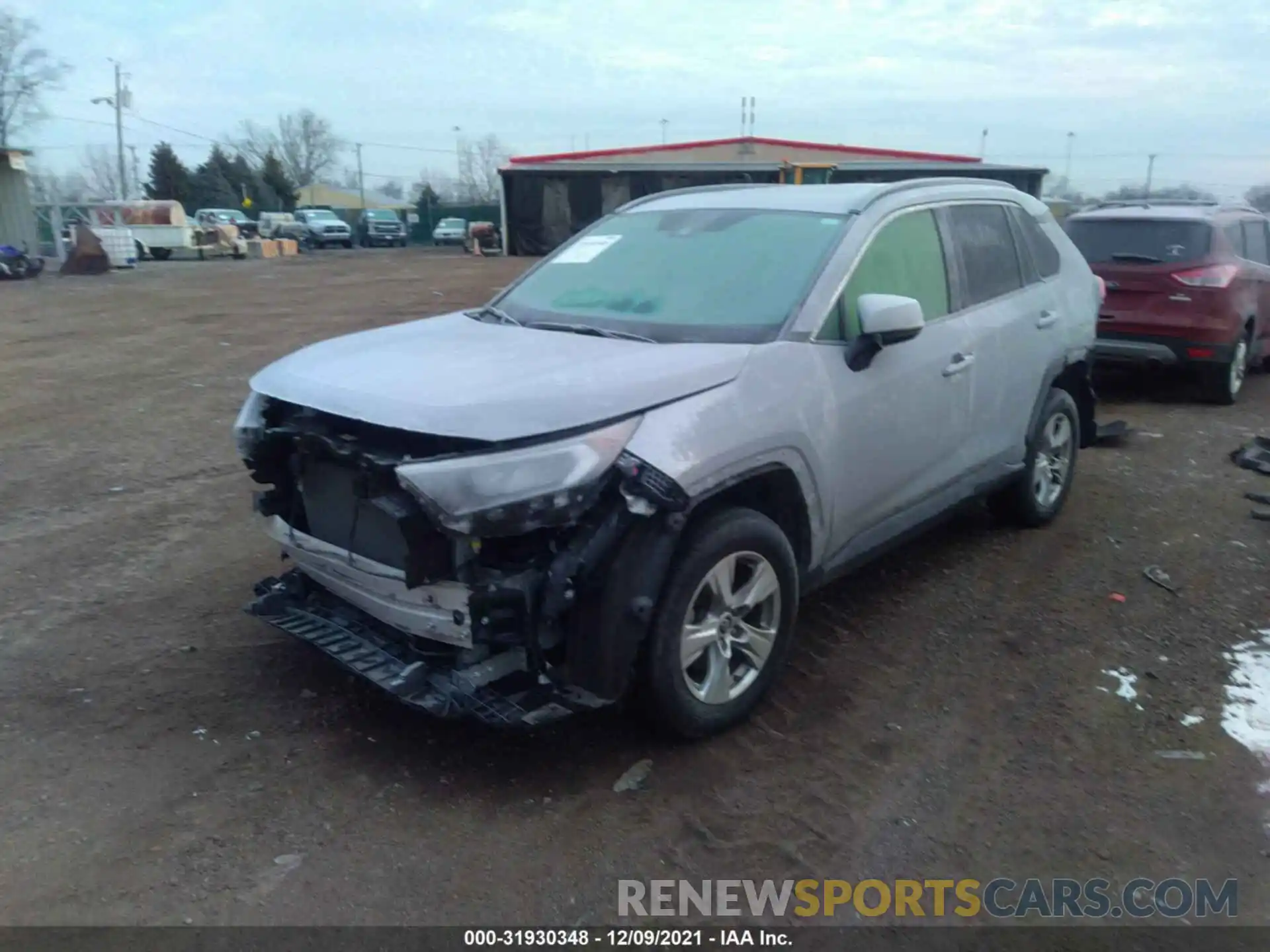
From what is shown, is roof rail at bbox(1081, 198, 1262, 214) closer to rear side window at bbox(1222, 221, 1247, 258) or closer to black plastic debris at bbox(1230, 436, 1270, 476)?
rear side window at bbox(1222, 221, 1247, 258)

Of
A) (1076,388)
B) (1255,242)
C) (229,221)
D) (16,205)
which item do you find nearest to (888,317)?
(1076,388)

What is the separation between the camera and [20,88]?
5997 centimetres

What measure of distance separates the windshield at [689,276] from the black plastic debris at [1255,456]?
4.55m

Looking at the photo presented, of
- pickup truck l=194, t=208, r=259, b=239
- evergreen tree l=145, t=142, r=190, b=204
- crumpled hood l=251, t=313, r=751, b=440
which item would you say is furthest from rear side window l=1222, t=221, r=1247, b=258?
evergreen tree l=145, t=142, r=190, b=204

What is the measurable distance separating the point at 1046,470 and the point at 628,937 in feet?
13.4

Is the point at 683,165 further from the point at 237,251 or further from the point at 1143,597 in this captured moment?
the point at 1143,597

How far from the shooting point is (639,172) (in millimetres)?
32281

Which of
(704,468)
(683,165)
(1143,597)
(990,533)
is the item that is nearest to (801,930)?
(704,468)

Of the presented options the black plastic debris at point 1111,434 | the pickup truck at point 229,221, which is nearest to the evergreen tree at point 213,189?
the pickup truck at point 229,221

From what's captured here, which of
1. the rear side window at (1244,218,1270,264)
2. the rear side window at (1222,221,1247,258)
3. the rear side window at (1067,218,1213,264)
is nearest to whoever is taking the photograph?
the rear side window at (1067,218,1213,264)

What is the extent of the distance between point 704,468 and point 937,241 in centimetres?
220

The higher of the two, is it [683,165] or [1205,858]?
[683,165]

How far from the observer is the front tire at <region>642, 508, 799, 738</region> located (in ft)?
11.4

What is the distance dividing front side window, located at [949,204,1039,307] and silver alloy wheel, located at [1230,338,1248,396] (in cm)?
500
